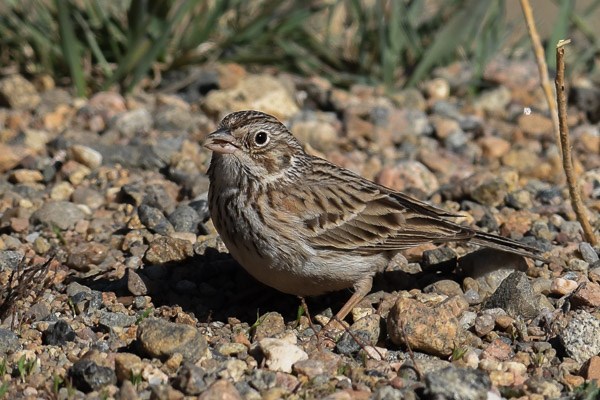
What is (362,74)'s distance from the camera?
10.1 metres

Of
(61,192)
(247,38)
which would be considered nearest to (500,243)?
(61,192)

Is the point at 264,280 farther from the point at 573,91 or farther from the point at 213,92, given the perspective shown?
the point at 573,91

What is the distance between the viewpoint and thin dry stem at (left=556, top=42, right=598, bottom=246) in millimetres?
6256

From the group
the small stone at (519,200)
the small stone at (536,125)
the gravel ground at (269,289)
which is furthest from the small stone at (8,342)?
the small stone at (536,125)

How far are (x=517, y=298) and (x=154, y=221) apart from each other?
250cm

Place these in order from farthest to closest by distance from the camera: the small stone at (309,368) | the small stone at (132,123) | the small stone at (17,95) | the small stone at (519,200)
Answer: the small stone at (17,95)
the small stone at (132,123)
the small stone at (519,200)
the small stone at (309,368)

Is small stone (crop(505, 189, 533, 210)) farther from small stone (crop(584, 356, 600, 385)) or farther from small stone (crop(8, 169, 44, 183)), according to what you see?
small stone (crop(8, 169, 44, 183))

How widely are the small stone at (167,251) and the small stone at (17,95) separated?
9.33ft

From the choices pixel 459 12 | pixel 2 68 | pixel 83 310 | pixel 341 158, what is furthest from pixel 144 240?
pixel 459 12

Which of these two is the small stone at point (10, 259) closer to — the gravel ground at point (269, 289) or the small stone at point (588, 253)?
the gravel ground at point (269, 289)

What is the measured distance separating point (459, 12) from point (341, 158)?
208 centimetres

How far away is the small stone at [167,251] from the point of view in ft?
22.7

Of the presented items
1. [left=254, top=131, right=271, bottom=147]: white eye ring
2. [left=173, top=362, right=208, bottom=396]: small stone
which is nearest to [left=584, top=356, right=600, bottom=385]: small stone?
[left=173, top=362, right=208, bottom=396]: small stone

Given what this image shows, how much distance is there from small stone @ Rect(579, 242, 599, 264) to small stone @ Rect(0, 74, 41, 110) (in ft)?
15.4
